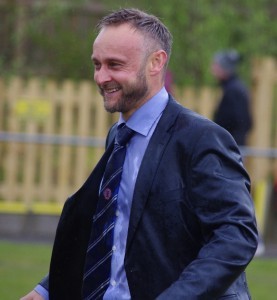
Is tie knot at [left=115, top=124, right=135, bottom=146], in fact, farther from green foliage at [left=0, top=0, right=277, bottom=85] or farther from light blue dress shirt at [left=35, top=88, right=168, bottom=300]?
green foliage at [left=0, top=0, right=277, bottom=85]

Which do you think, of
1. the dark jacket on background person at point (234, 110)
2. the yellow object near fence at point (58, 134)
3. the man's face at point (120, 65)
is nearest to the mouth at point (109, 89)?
the man's face at point (120, 65)

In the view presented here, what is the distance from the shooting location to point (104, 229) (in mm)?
3646

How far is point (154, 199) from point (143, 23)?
0.61 m

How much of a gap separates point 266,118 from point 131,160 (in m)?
9.28

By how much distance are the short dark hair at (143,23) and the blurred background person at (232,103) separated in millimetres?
7618

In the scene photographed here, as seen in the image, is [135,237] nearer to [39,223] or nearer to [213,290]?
[213,290]

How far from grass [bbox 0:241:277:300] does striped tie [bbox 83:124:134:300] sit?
427cm

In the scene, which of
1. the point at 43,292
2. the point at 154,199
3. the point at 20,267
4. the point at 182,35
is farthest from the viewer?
the point at 182,35

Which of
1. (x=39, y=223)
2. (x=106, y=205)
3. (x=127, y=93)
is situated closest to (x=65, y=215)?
(x=106, y=205)

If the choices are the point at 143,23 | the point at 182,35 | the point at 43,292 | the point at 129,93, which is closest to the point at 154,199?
the point at 129,93

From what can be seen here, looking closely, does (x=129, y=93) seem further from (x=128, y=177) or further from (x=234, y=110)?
(x=234, y=110)

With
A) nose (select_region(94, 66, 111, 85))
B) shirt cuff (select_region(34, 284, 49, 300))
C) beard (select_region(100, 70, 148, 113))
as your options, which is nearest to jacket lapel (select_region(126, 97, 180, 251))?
beard (select_region(100, 70, 148, 113))

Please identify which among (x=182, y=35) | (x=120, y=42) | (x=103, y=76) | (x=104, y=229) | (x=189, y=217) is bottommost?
(x=182, y=35)

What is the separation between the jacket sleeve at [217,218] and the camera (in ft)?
10.7
